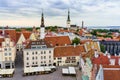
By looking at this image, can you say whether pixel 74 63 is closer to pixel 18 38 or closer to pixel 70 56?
pixel 70 56

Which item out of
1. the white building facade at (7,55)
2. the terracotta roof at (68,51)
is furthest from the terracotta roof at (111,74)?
the white building facade at (7,55)

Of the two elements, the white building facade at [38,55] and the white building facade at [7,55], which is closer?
the white building facade at [38,55]

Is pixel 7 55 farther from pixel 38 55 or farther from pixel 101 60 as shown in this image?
pixel 101 60

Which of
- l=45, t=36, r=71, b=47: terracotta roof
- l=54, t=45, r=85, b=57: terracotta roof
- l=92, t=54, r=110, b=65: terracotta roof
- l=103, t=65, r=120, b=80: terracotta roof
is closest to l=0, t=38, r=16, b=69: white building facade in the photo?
l=54, t=45, r=85, b=57: terracotta roof

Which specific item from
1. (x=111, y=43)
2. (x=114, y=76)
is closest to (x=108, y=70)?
(x=114, y=76)

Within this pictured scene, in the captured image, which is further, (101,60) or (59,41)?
(59,41)

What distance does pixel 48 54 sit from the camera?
5538cm

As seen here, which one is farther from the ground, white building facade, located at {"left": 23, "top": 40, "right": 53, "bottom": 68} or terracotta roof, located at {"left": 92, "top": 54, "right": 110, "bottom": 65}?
terracotta roof, located at {"left": 92, "top": 54, "right": 110, "bottom": 65}

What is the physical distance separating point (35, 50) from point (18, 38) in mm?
26075

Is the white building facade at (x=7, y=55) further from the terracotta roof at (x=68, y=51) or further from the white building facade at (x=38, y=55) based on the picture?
the terracotta roof at (x=68, y=51)

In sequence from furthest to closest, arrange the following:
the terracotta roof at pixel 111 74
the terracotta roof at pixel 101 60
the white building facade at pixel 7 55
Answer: the white building facade at pixel 7 55 < the terracotta roof at pixel 101 60 < the terracotta roof at pixel 111 74

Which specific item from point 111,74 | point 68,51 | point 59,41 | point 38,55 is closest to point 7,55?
point 38,55

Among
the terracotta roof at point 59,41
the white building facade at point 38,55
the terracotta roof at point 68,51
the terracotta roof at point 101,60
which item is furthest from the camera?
the terracotta roof at point 59,41

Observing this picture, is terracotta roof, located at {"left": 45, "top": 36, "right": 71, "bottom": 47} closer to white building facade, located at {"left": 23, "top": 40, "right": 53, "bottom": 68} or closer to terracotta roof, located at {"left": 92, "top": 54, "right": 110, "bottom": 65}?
white building facade, located at {"left": 23, "top": 40, "right": 53, "bottom": 68}
